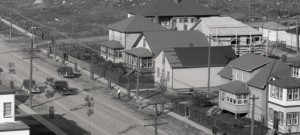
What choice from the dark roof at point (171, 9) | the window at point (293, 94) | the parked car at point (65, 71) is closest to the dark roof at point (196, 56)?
the parked car at point (65, 71)

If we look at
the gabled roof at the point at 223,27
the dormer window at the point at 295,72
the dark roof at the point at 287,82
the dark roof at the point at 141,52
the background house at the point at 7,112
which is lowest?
the background house at the point at 7,112

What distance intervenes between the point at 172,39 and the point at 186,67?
11.8 metres

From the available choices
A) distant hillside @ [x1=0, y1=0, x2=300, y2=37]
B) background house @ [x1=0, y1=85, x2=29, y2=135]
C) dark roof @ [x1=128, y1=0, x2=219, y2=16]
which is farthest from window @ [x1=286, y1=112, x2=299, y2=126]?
distant hillside @ [x1=0, y1=0, x2=300, y2=37]

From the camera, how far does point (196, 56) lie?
272 feet

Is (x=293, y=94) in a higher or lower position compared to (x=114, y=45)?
lower

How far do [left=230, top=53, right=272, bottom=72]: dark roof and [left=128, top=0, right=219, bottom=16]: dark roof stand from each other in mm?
40259

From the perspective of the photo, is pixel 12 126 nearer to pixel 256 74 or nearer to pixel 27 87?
pixel 256 74

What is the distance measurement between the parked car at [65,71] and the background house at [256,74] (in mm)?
21266

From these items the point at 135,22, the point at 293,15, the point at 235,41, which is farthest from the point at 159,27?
the point at 293,15

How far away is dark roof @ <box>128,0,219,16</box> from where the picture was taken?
11288cm

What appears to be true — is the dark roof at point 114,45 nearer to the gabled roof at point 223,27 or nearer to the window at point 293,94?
the gabled roof at point 223,27

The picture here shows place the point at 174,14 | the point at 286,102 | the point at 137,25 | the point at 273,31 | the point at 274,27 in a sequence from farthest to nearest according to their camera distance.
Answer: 1. the point at 274,27
2. the point at 273,31
3. the point at 174,14
4. the point at 137,25
5. the point at 286,102

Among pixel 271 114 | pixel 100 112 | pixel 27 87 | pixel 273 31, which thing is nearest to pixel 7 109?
pixel 100 112

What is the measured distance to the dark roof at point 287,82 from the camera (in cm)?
6126
